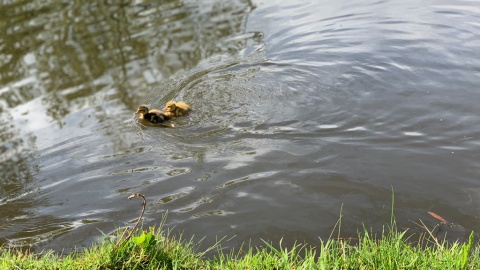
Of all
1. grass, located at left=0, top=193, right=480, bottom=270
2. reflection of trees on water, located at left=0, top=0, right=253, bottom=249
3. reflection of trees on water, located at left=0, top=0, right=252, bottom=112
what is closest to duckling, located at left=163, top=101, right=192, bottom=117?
reflection of trees on water, located at left=0, top=0, right=253, bottom=249

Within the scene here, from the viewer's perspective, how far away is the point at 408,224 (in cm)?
444

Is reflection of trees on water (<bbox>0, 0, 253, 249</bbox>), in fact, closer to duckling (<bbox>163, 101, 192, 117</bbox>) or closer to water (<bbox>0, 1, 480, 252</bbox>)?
water (<bbox>0, 1, 480, 252</bbox>)

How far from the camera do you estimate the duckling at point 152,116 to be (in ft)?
21.6

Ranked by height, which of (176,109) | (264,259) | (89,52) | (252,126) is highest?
(89,52)

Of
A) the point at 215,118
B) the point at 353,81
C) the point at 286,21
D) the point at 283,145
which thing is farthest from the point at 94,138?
the point at 286,21

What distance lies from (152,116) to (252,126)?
1.26m

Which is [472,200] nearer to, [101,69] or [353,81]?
[353,81]

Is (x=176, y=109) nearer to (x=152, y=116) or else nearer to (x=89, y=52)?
(x=152, y=116)

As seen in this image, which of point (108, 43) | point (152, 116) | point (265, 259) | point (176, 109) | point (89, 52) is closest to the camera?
point (265, 259)

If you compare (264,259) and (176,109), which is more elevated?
(176,109)

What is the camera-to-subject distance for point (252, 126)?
20.6ft

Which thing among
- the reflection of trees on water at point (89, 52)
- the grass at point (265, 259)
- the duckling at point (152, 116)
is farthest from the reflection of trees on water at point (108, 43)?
the grass at point (265, 259)

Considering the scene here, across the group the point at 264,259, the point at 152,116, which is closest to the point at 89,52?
the point at 152,116

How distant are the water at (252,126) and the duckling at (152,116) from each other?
135 mm
